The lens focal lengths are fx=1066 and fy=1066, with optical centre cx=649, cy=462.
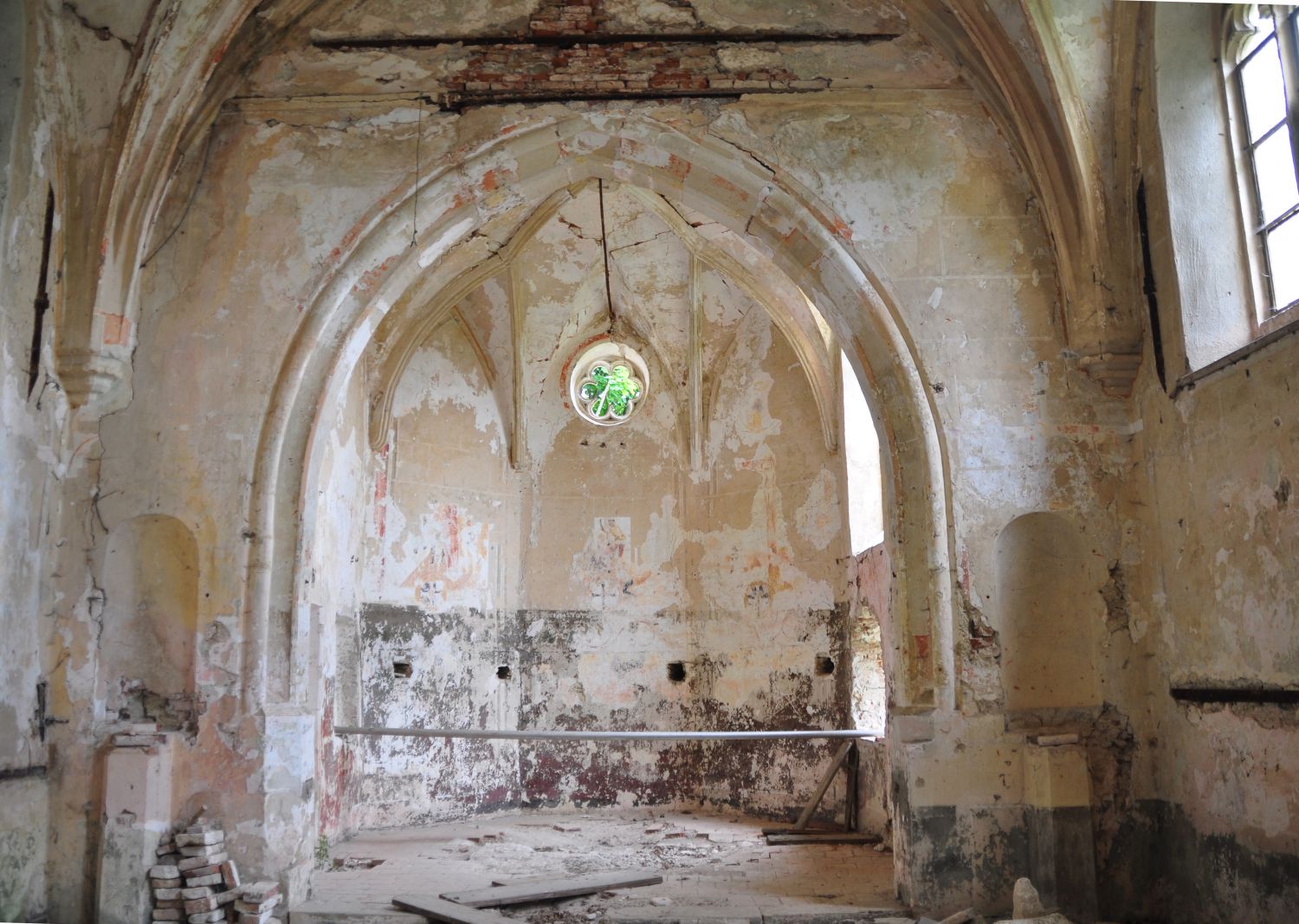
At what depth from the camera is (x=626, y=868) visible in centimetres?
788

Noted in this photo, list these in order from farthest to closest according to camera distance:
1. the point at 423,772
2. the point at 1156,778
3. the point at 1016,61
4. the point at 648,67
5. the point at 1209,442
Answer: the point at 423,772 → the point at 648,67 → the point at 1016,61 → the point at 1156,778 → the point at 1209,442

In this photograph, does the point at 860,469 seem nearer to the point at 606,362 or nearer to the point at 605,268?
the point at 606,362

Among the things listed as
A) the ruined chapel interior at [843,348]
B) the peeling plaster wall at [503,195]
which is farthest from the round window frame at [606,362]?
the peeling plaster wall at [503,195]

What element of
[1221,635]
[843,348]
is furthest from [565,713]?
[1221,635]

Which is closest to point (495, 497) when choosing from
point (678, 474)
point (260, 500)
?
point (678, 474)

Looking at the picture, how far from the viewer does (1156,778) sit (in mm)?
6176

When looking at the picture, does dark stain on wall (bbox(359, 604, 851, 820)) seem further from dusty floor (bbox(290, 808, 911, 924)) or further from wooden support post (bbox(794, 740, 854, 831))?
wooden support post (bbox(794, 740, 854, 831))

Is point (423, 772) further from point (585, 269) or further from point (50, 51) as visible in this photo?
point (50, 51)

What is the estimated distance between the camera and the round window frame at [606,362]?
11.7 meters

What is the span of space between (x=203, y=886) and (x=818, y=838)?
4.84 m

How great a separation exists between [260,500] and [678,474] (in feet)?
18.5

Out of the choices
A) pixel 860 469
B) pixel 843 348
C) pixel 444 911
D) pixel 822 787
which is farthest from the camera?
pixel 860 469

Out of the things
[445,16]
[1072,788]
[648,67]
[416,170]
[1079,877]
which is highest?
[445,16]

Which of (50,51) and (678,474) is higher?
(50,51)
